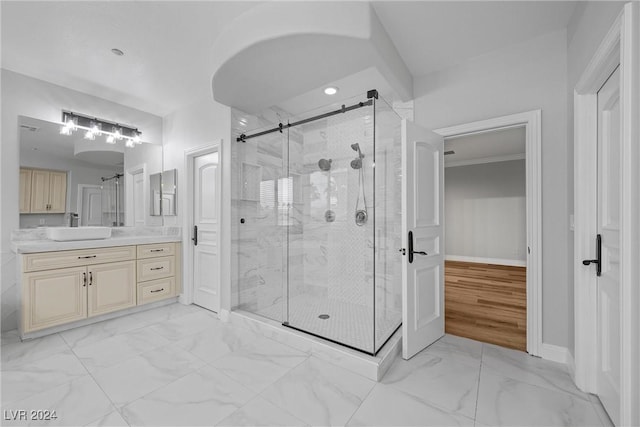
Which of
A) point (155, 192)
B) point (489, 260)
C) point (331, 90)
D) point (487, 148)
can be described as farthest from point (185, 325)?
point (489, 260)

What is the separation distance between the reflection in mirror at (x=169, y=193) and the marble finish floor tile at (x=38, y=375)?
1948 millimetres

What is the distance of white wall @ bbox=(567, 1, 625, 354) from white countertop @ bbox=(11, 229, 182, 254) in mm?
4168

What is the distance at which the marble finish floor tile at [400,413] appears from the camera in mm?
1570

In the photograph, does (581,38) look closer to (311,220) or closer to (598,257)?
(598,257)

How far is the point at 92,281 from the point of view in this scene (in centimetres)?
300

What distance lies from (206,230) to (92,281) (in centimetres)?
125

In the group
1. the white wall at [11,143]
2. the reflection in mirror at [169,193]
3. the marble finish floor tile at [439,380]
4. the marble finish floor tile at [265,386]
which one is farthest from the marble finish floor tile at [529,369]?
the white wall at [11,143]

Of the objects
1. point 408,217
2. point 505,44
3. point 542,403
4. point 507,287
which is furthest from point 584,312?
point 507,287

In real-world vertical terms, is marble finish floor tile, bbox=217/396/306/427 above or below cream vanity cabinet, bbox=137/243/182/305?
below

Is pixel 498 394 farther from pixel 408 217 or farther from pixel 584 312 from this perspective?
pixel 408 217

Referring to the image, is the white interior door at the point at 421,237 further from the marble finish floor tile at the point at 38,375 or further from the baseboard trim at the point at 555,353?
the marble finish floor tile at the point at 38,375

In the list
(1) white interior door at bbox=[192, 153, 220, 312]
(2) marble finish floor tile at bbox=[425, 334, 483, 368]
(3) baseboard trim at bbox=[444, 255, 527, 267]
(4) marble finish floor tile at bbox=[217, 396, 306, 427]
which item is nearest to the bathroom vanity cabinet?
(1) white interior door at bbox=[192, 153, 220, 312]

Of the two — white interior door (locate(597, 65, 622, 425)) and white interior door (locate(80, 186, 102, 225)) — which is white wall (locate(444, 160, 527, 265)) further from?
white interior door (locate(80, 186, 102, 225))

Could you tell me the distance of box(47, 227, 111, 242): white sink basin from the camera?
2.93 m
